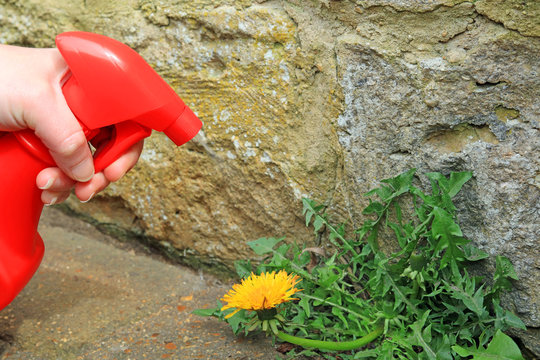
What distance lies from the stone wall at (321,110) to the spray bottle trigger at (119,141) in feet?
1.41

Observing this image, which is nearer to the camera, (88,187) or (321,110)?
(88,187)

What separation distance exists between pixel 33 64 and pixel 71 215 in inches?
38.9

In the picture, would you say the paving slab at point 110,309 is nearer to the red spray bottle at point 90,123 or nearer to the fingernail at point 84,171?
the red spray bottle at point 90,123

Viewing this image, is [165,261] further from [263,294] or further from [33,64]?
[33,64]

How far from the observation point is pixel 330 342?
4.12ft

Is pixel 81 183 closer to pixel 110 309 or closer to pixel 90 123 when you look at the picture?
pixel 90 123

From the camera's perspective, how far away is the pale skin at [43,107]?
41.6 inches

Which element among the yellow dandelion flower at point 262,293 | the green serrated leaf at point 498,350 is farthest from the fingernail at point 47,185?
the green serrated leaf at point 498,350

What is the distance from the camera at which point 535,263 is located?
1250 millimetres

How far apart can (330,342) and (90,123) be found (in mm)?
641

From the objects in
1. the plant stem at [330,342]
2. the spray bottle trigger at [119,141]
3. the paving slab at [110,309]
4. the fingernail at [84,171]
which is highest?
the spray bottle trigger at [119,141]

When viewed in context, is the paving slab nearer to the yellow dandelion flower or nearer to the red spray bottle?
the yellow dandelion flower

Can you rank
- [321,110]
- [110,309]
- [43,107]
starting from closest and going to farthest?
1. [43,107]
2. [321,110]
3. [110,309]

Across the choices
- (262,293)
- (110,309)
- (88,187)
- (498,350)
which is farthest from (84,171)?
(498,350)
